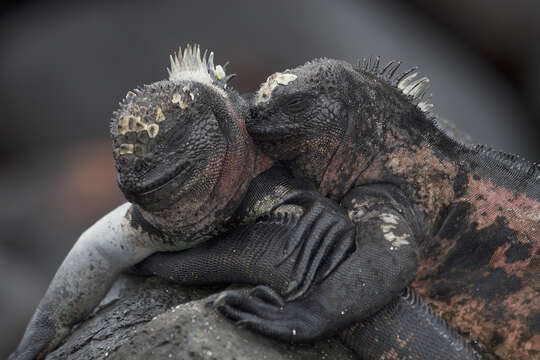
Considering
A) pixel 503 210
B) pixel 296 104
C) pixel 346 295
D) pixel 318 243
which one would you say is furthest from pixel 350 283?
pixel 503 210

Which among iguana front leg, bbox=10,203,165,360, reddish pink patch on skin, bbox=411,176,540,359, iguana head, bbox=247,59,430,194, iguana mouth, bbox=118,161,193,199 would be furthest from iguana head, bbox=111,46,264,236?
reddish pink patch on skin, bbox=411,176,540,359

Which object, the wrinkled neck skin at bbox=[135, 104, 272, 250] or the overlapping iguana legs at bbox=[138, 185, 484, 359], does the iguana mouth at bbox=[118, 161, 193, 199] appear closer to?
the wrinkled neck skin at bbox=[135, 104, 272, 250]

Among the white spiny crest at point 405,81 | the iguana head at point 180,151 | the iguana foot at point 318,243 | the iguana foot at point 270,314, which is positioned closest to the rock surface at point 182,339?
the iguana foot at point 270,314

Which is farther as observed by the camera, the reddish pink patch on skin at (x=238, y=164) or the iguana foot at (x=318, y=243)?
the reddish pink patch on skin at (x=238, y=164)

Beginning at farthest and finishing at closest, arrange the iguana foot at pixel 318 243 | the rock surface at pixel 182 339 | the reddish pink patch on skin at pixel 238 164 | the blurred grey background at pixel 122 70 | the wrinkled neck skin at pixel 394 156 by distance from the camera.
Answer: the blurred grey background at pixel 122 70, the wrinkled neck skin at pixel 394 156, the reddish pink patch on skin at pixel 238 164, the iguana foot at pixel 318 243, the rock surface at pixel 182 339

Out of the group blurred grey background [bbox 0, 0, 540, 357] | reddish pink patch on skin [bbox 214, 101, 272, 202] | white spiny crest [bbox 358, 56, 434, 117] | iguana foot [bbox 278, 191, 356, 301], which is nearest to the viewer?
iguana foot [bbox 278, 191, 356, 301]

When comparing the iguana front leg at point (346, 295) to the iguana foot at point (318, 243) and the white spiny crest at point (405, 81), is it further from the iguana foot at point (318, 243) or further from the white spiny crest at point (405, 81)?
the white spiny crest at point (405, 81)

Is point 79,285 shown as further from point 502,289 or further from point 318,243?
point 502,289
